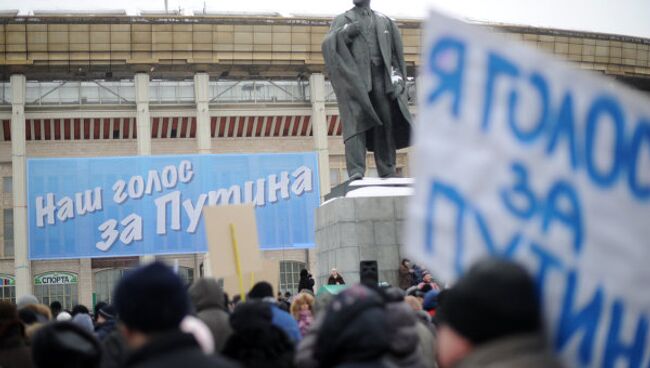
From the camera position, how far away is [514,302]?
10.3 ft

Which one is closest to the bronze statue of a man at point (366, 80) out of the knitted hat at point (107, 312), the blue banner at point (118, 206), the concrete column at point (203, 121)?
the knitted hat at point (107, 312)

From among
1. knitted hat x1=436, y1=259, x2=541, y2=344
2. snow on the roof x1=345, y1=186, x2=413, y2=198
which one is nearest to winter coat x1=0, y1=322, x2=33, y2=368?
knitted hat x1=436, y1=259, x2=541, y2=344

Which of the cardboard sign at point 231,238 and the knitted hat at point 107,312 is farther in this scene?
the knitted hat at point 107,312

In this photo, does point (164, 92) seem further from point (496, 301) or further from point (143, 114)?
point (496, 301)

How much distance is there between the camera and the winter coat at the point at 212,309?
652 cm

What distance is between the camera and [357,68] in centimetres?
1487

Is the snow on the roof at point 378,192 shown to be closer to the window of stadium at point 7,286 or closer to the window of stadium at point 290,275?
the window of stadium at point 290,275

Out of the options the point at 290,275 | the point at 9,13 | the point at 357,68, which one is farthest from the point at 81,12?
the point at 357,68

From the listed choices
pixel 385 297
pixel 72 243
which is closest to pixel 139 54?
pixel 72 243

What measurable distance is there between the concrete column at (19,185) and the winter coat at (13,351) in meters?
41.5

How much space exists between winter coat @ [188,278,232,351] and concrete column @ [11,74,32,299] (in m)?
41.1

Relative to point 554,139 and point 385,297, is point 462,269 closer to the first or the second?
point 554,139

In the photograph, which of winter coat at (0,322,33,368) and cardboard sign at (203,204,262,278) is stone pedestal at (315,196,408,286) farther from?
winter coat at (0,322,33,368)

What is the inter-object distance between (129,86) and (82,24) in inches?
176
